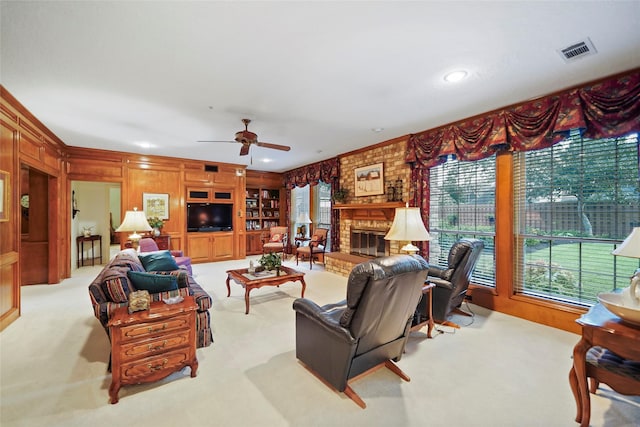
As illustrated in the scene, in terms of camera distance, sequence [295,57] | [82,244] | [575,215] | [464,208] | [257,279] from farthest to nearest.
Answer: [82,244], [464,208], [257,279], [575,215], [295,57]

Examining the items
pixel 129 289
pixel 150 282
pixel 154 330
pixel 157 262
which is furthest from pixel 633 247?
pixel 157 262

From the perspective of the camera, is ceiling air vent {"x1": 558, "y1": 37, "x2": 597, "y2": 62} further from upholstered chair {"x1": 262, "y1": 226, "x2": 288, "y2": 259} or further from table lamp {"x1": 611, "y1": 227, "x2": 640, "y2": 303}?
upholstered chair {"x1": 262, "y1": 226, "x2": 288, "y2": 259}

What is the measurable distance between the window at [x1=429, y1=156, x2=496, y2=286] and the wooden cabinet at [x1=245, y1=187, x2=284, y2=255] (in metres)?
5.20

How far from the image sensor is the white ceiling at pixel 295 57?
181cm

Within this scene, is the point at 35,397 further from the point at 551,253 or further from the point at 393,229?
the point at 551,253

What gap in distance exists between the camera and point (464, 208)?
4.06 metres

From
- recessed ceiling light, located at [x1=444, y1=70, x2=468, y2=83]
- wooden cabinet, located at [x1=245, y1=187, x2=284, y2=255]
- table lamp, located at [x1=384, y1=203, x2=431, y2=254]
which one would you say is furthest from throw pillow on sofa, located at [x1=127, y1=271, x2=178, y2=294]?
wooden cabinet, located at [x1=245, y1=187, x2=284, y2=255]

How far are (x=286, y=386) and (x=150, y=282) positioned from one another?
138 cm

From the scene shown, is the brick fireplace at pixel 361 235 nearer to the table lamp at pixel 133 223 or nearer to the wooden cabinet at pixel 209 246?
the wooden cabinet at pixel 209 246

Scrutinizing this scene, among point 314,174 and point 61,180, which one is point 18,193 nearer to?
point 61,180

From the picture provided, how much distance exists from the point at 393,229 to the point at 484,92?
181 centimetres

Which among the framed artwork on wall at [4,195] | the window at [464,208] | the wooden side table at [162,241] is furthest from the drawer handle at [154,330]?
the wooden side table at [162,241]

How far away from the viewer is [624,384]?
1.53m

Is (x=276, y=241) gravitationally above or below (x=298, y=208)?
below
